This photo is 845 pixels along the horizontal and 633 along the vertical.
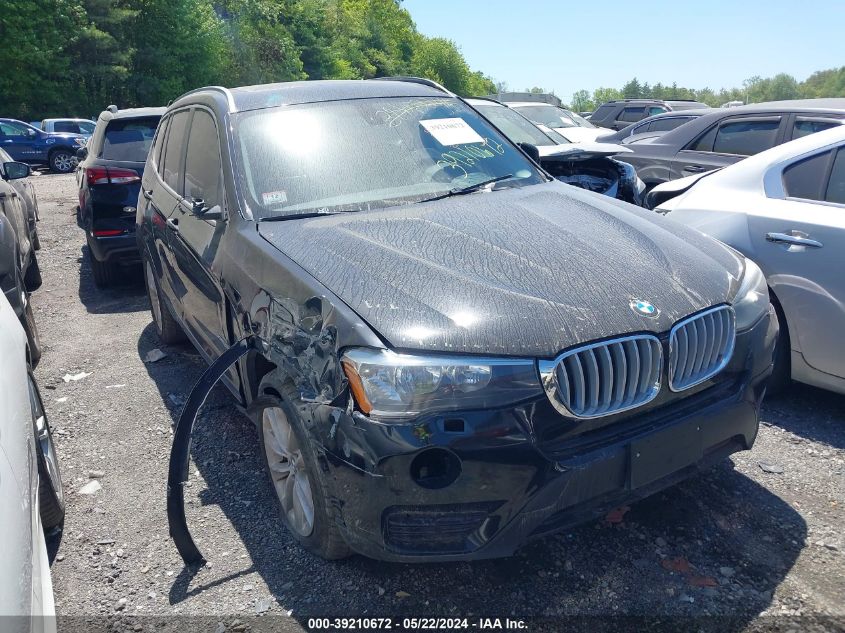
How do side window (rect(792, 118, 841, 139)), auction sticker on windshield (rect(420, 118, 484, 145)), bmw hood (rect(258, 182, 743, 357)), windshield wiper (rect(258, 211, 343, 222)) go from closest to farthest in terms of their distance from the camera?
bmw hood (rect(258, 182, 743, 357))
windshield wiper (rect(258, 211, 343, 222))
auction sticker on windshield (rect(420, 118, 484, 145))
side window (rect(792, 118, 841, 139))

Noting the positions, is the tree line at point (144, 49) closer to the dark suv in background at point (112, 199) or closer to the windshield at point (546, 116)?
the windshield at point (546, 116)

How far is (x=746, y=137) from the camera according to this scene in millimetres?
6797

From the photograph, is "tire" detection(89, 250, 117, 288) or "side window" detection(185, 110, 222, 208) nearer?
"side window" detection(185, 110, 222, 208)

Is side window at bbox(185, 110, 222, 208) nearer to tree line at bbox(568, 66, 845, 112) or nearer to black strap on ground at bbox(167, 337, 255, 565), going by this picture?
→ black strap on ground at bbox(167, 337, 255, 565)

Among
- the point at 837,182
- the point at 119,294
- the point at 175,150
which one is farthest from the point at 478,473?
the point at 119,294

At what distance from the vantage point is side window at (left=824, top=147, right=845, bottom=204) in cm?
379

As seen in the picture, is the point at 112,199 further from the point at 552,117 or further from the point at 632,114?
the point at 632,114

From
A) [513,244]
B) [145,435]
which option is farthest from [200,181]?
[513,244]

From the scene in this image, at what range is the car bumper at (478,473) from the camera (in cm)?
224

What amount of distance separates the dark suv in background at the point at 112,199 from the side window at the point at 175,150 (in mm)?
2281

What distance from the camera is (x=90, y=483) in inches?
143

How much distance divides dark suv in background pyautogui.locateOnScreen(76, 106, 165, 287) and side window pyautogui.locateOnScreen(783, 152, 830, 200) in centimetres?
558

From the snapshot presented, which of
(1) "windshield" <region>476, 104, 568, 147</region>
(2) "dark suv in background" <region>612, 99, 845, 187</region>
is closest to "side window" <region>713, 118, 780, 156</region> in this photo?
(2) "dark suv in background" <region>612, 99, 845, 187</region>

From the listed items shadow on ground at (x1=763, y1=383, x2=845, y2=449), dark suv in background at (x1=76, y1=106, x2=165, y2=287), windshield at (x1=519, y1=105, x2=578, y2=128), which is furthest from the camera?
windshield at (x1=519, y1=105, x2=578, y2=128)
